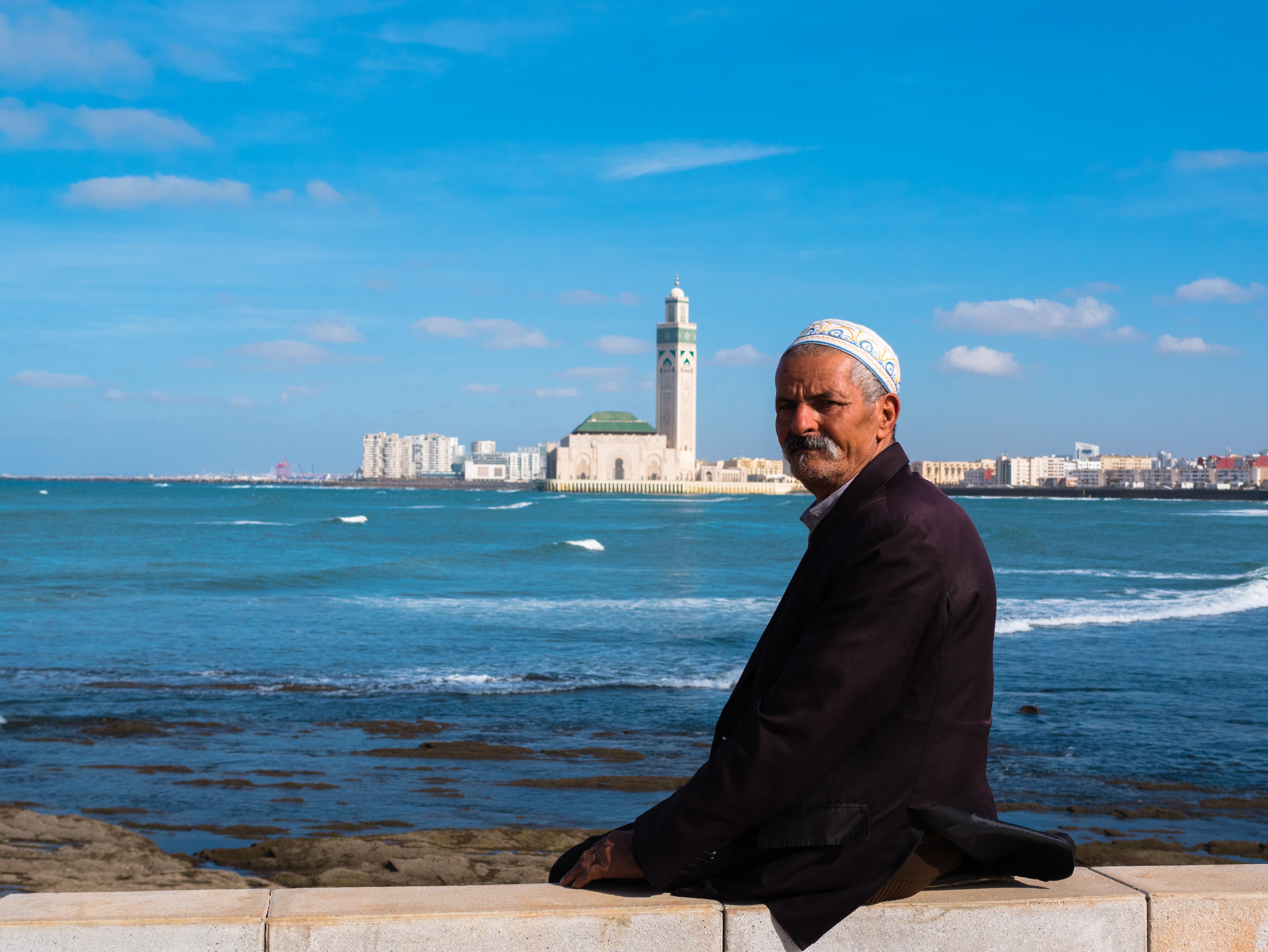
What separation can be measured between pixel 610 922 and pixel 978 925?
2.28ft

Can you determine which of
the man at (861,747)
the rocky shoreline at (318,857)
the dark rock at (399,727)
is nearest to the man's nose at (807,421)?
the man at (861,747)

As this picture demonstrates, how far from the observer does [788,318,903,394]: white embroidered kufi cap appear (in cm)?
222

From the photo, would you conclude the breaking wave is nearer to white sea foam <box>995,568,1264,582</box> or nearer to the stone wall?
white sea foam <box>995,568,1264,582</box>

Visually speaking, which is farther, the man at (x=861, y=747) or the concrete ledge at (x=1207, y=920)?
the concrete ledge at (x=1207, y=920)

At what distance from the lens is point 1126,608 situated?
18953 mm

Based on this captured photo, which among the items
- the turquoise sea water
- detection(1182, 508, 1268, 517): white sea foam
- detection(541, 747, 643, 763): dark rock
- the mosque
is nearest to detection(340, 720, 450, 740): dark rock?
the turquoise sea water

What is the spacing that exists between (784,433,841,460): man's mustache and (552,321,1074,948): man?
0.29ft

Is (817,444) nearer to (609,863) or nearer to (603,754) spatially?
(609,863)

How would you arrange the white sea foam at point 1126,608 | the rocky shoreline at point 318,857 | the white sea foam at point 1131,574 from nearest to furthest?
the rocky shoreline at point 318,857 < the white sea foam at point 1126,608 < the white sea foam at point 1131,574

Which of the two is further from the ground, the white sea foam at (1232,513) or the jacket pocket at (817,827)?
the jacket pocket at (817,827)

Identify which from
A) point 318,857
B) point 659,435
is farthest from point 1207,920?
point 659,435

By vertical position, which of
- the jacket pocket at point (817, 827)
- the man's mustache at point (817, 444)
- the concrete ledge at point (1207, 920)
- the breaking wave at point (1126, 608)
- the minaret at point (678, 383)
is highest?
the minaret at point (678, 383)

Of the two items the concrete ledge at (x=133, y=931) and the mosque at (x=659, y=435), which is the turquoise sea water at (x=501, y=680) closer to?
the concrete ledge at (x=133, y=931)

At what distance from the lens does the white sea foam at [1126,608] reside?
664 inches
